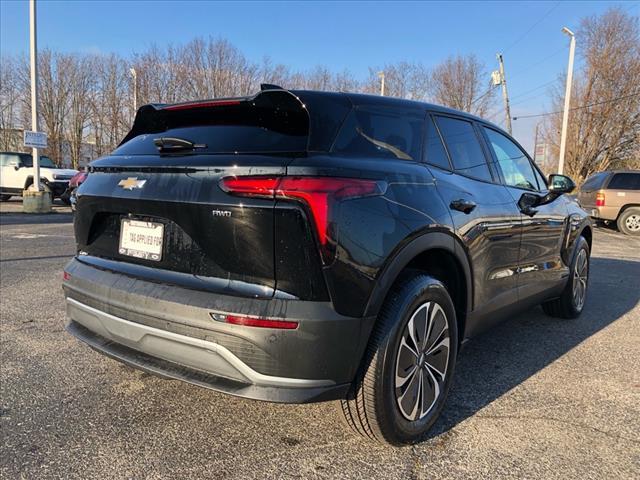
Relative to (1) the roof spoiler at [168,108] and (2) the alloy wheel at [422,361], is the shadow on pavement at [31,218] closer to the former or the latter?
(1) the roof spoiler at [168,108]

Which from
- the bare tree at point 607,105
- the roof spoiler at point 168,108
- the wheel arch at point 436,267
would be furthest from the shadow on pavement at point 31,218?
the bare tree at point 607,105

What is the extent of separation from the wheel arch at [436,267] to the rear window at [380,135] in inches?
18.5

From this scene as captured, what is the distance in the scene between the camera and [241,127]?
242 cm

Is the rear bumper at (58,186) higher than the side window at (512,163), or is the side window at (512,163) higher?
the side window at (512,163)

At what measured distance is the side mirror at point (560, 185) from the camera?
423 centimetres

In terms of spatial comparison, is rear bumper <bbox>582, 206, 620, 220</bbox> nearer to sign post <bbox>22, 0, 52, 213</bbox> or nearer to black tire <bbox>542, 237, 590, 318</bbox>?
black tire <bbox>542, 237, 590, 318</bbox>

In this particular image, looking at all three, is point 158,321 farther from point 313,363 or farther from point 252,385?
point 313,363

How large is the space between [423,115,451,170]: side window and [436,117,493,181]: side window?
3.2 inches

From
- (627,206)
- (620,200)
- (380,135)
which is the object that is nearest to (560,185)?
(380,135)

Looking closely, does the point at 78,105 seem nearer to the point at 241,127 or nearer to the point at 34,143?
the point at 34,143

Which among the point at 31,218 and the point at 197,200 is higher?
the point at 197,200

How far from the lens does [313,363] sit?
202 centimetres

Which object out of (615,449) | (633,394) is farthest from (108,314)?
(633,394)

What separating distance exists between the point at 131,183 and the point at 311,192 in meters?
1.00
